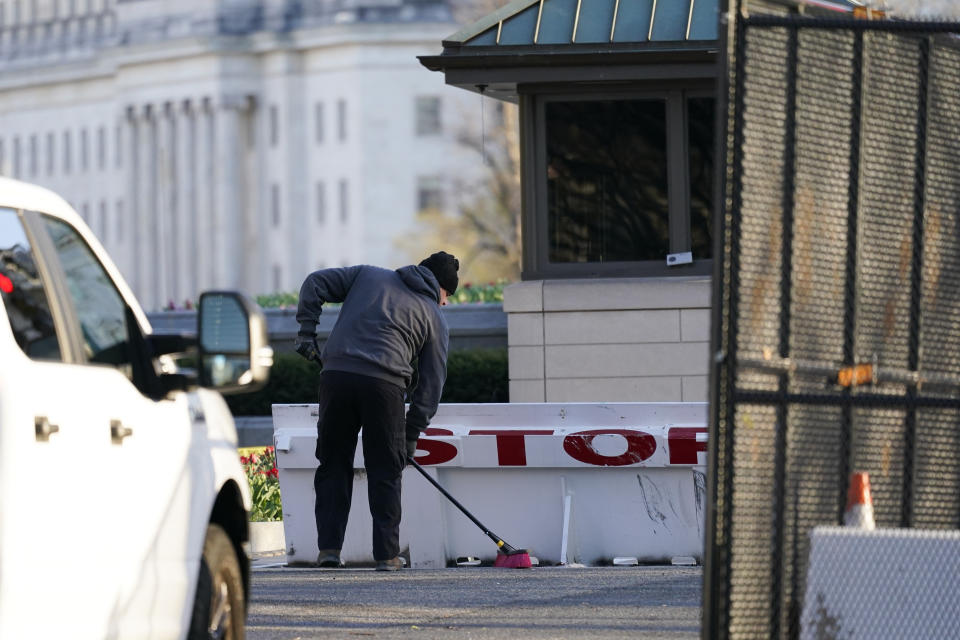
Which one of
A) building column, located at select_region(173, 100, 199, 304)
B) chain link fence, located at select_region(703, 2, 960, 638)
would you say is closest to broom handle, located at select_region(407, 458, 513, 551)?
chain link fence, located at select_region(703, 2, 960, 638)

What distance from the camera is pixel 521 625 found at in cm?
987

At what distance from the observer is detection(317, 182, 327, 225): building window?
→ 104 metres

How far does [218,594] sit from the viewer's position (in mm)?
6930

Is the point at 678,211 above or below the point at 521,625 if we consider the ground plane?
above

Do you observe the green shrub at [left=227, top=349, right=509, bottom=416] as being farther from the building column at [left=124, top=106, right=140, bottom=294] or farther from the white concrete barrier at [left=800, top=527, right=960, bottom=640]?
the building column at [left=124, top=106, right=140, bottom=294]

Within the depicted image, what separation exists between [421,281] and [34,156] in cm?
10950

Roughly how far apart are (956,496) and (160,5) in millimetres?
104958

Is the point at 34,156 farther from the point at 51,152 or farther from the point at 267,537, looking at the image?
the point at 267,537

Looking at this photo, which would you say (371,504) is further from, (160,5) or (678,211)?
(160,5)

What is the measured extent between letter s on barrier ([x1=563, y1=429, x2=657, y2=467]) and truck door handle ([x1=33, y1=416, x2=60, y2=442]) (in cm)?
748

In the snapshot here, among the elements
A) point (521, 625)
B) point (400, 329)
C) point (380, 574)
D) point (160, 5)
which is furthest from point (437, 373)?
point (160, 5)

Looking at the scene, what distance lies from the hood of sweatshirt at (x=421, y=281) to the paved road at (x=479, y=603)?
1.52m

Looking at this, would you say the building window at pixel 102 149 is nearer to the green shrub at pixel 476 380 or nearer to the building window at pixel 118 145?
the building window at pixel 118 145

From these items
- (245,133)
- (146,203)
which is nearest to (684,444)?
(245,133)
